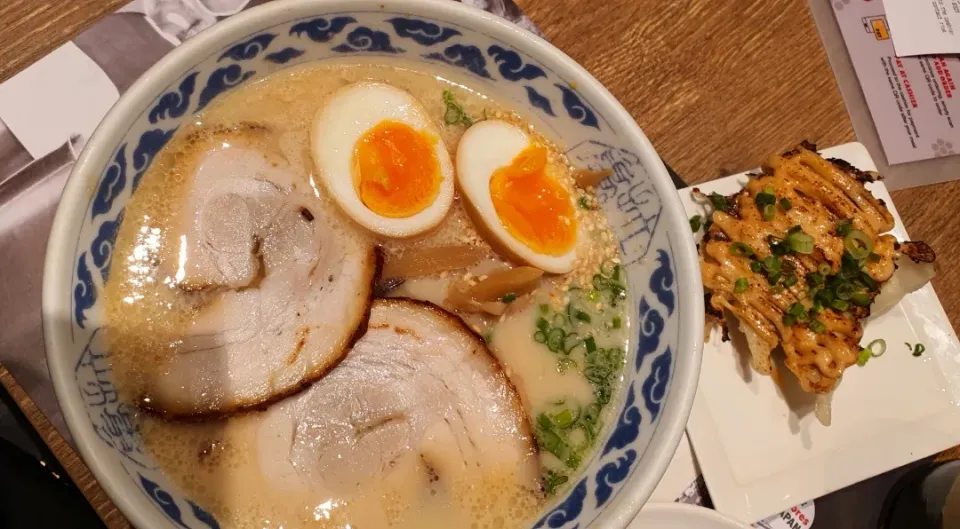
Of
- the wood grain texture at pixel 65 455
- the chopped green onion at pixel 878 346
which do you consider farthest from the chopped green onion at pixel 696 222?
the wood grain texture at pixel 65 455

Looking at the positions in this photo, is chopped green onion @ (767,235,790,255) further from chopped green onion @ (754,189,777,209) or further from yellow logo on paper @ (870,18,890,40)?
yellow logo on paper @ (870,18,890,40)

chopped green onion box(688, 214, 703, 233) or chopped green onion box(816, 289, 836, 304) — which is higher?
chopped green onion box(688, 214, 703, 233)

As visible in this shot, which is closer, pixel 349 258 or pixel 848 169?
pixel 349 258

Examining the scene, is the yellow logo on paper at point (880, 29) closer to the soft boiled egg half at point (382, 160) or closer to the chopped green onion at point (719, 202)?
the chopped green onion at point (719, 202)

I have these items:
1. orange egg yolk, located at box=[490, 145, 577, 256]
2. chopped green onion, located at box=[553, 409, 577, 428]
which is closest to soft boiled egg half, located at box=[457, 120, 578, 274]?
orange egg yolk, located at box=[490, 145, 577, 256]

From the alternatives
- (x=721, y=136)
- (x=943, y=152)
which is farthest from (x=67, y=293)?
(x=943, y=152)

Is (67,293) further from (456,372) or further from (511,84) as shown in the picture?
(511,84)

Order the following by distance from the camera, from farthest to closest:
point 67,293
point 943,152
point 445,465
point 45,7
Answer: point 943,152 < point 45,7 < point 445,465 < point 67,293
